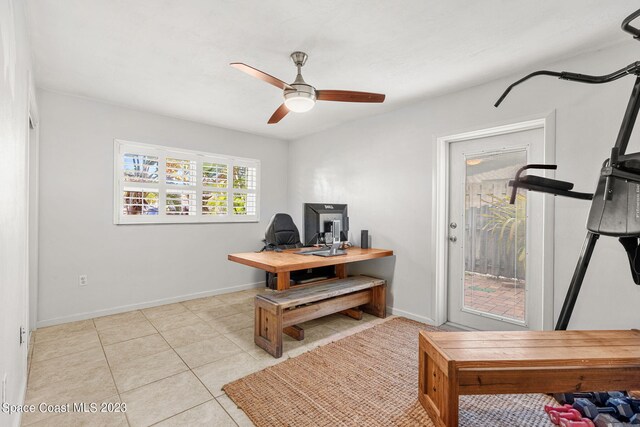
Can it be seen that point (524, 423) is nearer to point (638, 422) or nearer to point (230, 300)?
point (638, 422)

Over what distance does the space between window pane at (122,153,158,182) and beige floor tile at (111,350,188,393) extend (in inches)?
87.6

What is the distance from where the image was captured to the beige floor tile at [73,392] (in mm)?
1921

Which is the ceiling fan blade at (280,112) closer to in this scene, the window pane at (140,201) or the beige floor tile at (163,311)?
the window pane at (140,201)

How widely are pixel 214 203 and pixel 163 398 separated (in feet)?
9.47

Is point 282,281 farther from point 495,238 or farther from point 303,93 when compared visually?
point 495,238

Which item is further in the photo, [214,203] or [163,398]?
[214,203]

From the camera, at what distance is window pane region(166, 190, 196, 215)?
401 centimetres

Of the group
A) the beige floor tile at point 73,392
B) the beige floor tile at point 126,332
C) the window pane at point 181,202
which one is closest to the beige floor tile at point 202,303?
the beige floor tile at point 126,332

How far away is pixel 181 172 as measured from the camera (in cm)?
410

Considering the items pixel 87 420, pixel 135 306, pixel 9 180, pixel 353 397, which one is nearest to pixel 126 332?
pixel 135 306

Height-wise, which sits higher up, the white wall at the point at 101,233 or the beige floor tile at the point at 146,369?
the white wall at the point at 101,233

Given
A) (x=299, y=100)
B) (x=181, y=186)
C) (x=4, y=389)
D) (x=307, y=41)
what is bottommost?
(x=4, y=389)

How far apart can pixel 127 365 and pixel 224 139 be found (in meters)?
3.18

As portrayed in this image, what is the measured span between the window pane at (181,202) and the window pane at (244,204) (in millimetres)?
655
